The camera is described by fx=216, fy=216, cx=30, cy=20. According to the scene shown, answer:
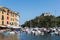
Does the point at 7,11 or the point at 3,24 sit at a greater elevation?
the point at 7,11

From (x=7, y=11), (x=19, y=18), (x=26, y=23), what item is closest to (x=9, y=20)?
(x=7, y=11)

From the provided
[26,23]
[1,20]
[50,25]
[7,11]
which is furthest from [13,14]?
[26,23]

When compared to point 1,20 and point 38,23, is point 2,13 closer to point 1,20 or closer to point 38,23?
point 1,20

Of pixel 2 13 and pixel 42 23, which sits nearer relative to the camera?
pixel 2 13

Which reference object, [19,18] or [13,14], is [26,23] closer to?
[19,18]

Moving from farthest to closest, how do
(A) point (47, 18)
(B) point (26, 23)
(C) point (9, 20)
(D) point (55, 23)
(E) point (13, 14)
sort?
(B) point (26, 23) → (A) point (47, 18) → (D) point (55, 23) → (E) point (13, 14) → (C) point (9, 20)

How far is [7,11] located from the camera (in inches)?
3686

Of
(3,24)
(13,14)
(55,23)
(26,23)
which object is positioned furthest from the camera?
(26,23)

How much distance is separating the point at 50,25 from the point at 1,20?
3501 centimetres

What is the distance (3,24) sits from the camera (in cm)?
8594

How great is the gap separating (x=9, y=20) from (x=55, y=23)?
2951 centimetres

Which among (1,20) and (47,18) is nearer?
(1,20)

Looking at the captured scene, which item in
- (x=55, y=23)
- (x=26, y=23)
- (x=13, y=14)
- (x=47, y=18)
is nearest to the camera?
(x=13, y=14)

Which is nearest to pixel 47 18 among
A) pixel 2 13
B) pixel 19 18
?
pixel 19 18
